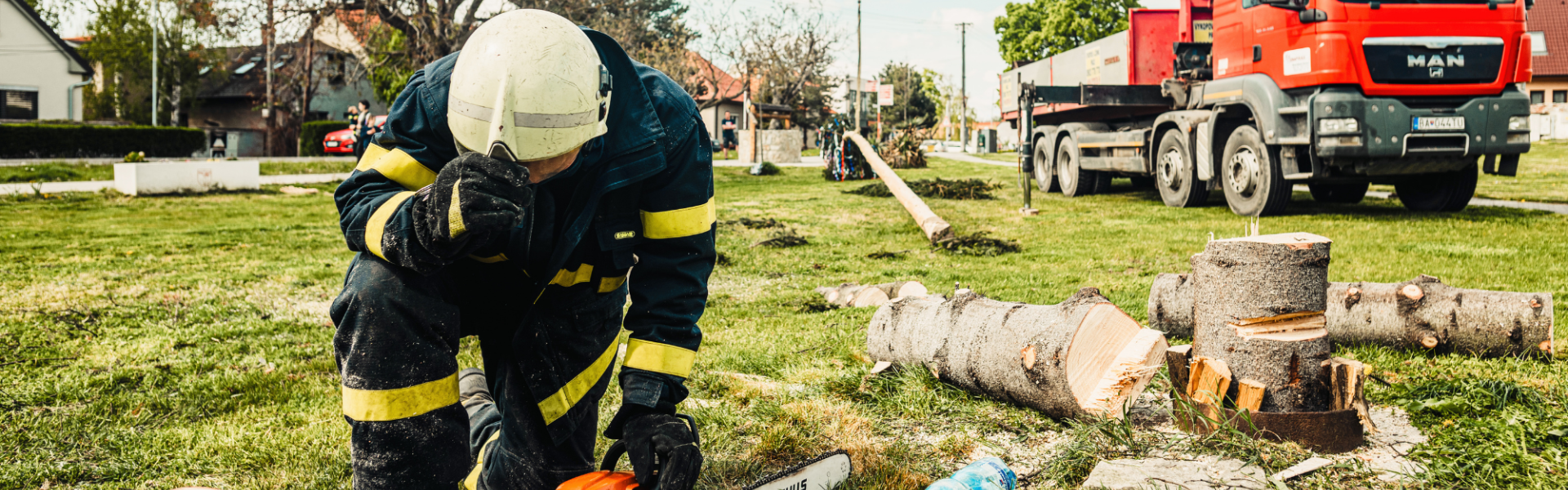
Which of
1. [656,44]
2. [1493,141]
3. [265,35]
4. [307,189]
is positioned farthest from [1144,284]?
[656,44]

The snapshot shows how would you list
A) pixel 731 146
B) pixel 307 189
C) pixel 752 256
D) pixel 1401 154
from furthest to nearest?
1. pixel 731 146
2. pixel 307 189
3. pixel 1401 154
4. pixel 752 256

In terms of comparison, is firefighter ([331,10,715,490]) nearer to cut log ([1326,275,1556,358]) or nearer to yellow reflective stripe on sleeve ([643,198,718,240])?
yellow reflective stripe on sleeve ([643,198,718,240])

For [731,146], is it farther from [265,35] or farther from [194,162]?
[194,162]

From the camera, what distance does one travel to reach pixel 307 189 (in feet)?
48.8

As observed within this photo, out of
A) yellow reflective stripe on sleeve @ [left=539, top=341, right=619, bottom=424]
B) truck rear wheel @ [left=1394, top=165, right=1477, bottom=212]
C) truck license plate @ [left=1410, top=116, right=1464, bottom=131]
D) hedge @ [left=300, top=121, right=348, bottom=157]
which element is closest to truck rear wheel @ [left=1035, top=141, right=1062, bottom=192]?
truck rear wheel @ [left=1394, top=165, right=1477, bottom=212]

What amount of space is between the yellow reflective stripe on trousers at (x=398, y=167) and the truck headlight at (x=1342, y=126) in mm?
8191

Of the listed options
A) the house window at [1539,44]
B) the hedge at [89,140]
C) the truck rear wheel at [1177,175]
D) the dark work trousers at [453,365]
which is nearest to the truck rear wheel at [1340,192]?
the truck rear wheel at [1177,175]

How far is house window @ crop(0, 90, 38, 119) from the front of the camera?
112ft

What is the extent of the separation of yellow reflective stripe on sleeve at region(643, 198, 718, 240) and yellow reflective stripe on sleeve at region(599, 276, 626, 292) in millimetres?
192

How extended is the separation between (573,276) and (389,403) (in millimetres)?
506

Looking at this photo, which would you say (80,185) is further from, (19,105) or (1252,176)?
(19,105)

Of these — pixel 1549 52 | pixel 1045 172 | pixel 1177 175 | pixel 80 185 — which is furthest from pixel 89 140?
pixel 1549 52

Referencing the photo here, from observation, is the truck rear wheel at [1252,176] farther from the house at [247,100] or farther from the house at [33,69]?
the house at [33,69]

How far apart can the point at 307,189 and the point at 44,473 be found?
1375 cm
